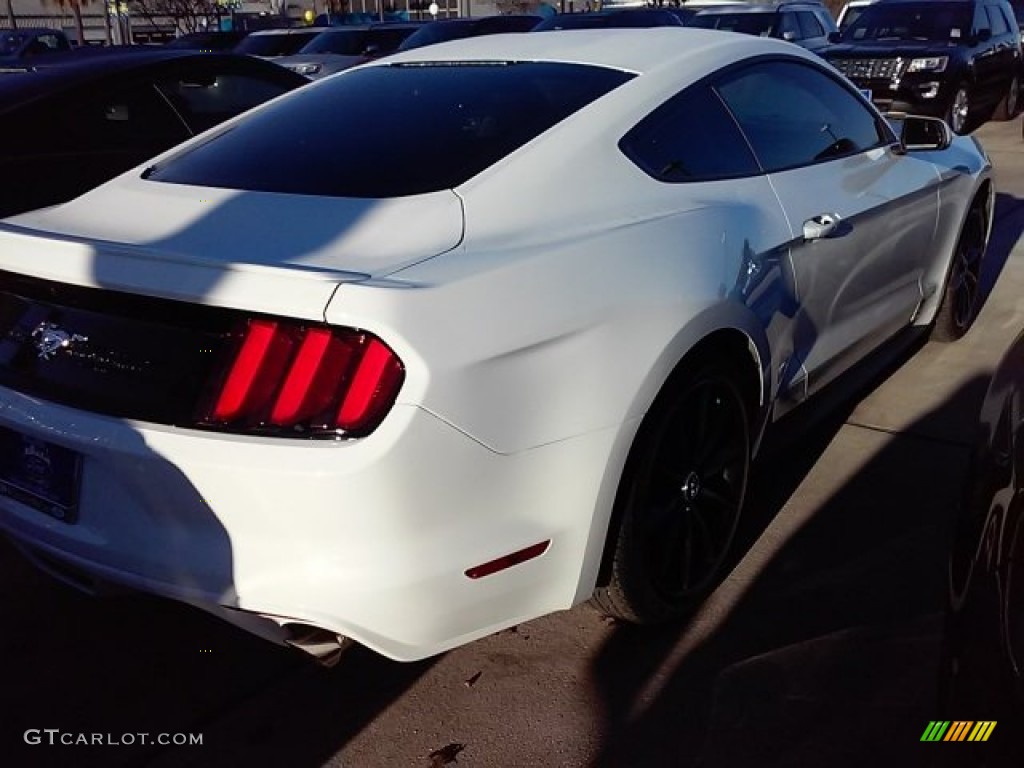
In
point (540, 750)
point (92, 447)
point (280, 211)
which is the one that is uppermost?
point (280, 211)

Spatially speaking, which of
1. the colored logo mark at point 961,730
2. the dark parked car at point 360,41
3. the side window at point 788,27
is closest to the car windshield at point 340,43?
the dark parked car at point 360,41

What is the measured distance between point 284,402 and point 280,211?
0.62 metres

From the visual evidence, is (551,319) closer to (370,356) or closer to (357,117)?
(370,356)

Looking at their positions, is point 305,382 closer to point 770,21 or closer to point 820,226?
point 820,226

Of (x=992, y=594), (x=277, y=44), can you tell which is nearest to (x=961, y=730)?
(x=992, y=594)

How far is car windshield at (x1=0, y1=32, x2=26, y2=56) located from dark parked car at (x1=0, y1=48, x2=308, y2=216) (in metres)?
19.3

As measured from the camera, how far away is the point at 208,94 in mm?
5680

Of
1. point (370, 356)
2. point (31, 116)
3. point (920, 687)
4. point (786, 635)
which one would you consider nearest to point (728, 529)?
point (786, 635)

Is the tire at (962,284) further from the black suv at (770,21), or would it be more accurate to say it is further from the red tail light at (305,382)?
the black suv at (770,21)

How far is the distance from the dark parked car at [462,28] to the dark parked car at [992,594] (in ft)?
42.9

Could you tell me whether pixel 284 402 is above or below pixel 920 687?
above

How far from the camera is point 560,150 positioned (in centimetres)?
269

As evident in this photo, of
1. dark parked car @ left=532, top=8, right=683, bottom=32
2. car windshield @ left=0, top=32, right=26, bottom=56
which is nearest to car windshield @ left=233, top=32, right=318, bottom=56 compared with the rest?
dark parked car @ left=532, top=8, right=683, bottom=32

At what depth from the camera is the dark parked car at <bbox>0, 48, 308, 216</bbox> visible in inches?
195
